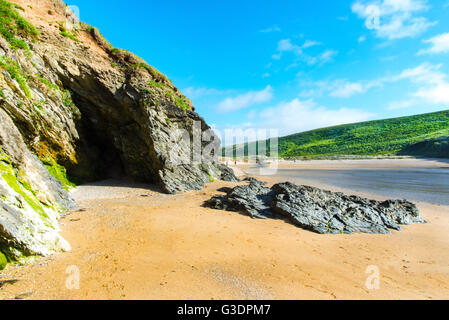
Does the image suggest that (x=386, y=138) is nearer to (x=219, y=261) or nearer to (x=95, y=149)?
(x=95, y=149)

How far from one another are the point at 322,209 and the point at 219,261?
26.3 ft

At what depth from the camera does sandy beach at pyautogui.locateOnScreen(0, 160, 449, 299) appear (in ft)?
16.0

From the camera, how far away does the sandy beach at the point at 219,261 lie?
16.0 feet

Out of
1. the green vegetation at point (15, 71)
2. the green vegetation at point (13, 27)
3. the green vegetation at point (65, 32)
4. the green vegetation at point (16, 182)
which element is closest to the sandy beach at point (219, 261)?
the green vegetation at point (16, 182)

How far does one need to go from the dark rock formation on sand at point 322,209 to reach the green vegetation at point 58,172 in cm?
1082

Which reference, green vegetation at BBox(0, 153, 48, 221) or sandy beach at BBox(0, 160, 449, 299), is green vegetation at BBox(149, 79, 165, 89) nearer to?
sandy beach at BBox(0, 160, 449, 299)

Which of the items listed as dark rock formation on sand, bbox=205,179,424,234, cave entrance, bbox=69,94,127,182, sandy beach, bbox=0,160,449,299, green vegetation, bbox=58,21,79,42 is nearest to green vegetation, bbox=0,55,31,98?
cave entrance, bbox=69,94,127,182

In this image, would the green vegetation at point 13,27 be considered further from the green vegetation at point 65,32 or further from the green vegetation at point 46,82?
the green vegetation at point 65,32

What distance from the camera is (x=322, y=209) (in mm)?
11758

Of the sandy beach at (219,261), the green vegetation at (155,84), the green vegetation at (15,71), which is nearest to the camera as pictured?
the sandy beach at (219,261)

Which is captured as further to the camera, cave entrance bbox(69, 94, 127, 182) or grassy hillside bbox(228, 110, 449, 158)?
grassy hillside bbox(228, 110, 449, 158)

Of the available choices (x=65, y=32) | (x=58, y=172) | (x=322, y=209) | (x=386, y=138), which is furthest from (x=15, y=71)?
(x=386, y=138)

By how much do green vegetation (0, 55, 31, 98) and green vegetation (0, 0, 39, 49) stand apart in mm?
2262
